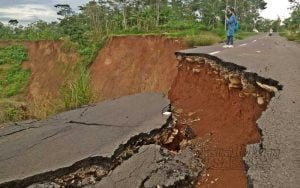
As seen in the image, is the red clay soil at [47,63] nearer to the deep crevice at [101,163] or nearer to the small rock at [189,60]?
the small rock at [189,60]

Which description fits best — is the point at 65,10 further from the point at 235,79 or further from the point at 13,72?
the point at 235,79

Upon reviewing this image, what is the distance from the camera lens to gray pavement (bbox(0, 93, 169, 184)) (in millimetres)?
3752

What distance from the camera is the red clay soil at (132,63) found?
77.7 feet

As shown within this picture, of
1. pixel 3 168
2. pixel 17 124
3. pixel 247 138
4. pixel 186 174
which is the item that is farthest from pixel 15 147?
pixel 247 138

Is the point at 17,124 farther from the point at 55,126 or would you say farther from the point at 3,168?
the point at 3,168

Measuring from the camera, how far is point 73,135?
15.3 feet

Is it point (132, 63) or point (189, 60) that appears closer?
point (189, 60)

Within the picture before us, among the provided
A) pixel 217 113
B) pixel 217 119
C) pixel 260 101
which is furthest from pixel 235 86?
pixel 260 101

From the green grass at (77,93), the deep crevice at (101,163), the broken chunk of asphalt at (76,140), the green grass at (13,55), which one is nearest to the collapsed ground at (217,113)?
the deep crevice at (101,163)

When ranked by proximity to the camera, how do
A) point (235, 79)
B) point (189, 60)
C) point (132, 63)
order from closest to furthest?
1. point (235, 79)
2. point (189, 60)
3. point (132, 63)

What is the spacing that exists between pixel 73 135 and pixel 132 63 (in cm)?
2248

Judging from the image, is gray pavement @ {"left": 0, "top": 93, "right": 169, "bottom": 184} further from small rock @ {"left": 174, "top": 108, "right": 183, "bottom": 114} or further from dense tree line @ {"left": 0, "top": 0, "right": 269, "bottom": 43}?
dense tree line @ {"left": 0, "top": 0, "right": 269, "bottom": 43}

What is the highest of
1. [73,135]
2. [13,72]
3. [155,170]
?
[73,135]

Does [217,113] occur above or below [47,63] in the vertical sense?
above
